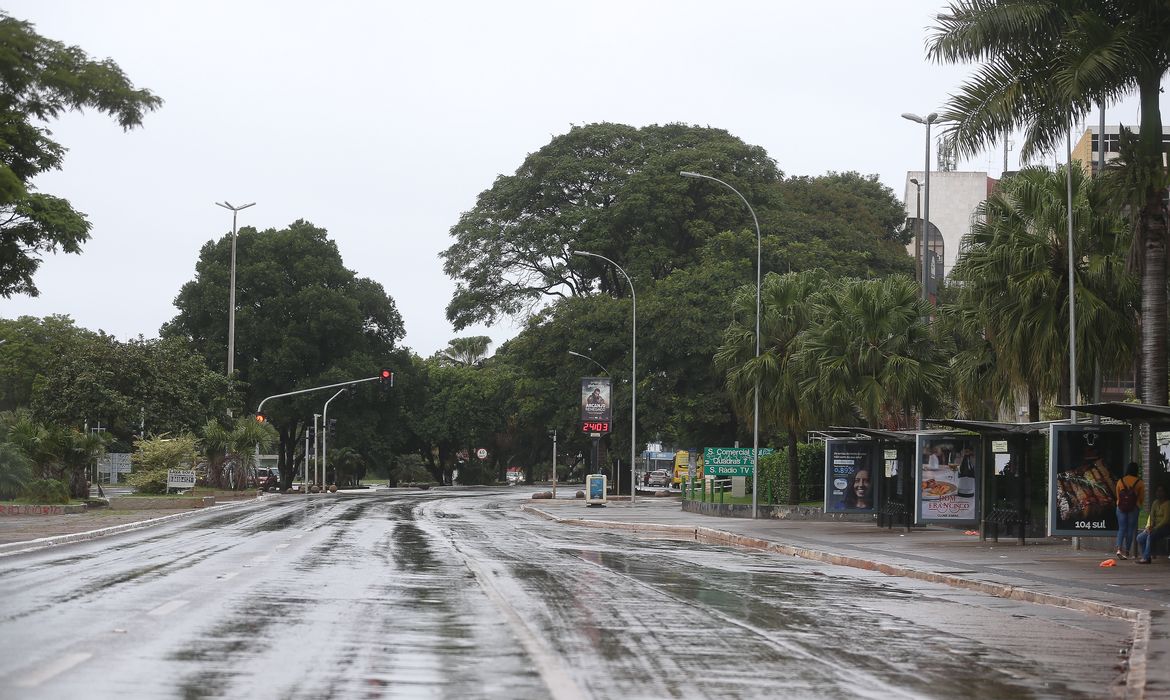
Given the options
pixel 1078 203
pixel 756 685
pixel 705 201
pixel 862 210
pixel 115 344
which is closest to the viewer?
pixel 756 685

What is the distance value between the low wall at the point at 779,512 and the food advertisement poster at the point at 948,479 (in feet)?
24.6

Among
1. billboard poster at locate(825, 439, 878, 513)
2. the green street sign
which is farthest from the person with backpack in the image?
the green street sign

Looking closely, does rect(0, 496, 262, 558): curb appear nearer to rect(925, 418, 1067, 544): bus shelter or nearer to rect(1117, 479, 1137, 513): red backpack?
rect(925, 418, 1067, 544): bus shelter

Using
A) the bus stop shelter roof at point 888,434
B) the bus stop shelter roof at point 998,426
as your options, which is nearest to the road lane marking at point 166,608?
the bus stop shelter roof at point 998,426

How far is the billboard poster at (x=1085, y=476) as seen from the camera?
24.8m

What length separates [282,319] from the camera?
254 feet

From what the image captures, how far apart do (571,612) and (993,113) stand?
16909 mm

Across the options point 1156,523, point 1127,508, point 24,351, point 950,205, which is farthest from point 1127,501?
point 24,351

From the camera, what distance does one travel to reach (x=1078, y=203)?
100 feet

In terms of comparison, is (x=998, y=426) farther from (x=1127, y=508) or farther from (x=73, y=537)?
(x=73, y=537)

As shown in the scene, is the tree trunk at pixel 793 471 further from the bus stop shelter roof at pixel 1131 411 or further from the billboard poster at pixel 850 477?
the bus stop shelter roof at pixel 1131 411

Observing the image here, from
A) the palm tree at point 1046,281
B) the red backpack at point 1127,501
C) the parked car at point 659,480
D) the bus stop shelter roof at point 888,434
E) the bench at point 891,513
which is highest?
the palm tree at point 1046,281

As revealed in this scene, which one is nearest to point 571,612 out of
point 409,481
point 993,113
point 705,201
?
point 993,113

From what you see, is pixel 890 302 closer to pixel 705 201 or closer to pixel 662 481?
pixel 705 201
